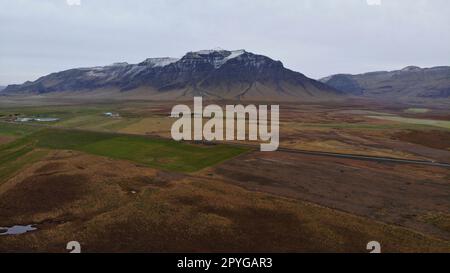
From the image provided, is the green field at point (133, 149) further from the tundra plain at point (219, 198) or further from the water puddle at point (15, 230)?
the water puddle at point (15, 230)

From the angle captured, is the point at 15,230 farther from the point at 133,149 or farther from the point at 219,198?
the point at 133,149

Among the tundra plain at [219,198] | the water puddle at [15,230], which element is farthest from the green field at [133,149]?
the water puddle at [15,230]

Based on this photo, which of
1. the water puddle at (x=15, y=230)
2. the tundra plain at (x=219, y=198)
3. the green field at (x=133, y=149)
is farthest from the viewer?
the green field at (x=133, y=149)

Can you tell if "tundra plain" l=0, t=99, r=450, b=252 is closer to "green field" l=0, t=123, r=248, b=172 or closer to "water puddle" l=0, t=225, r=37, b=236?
"green field" l=0, t=123, r=248, b=172

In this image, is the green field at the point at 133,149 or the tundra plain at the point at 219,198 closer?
the tundra plain at the point at 219,198

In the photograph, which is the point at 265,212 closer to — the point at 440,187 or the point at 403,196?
the point at 403,196

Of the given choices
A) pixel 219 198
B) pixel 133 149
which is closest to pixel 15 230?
pixel 219 198
